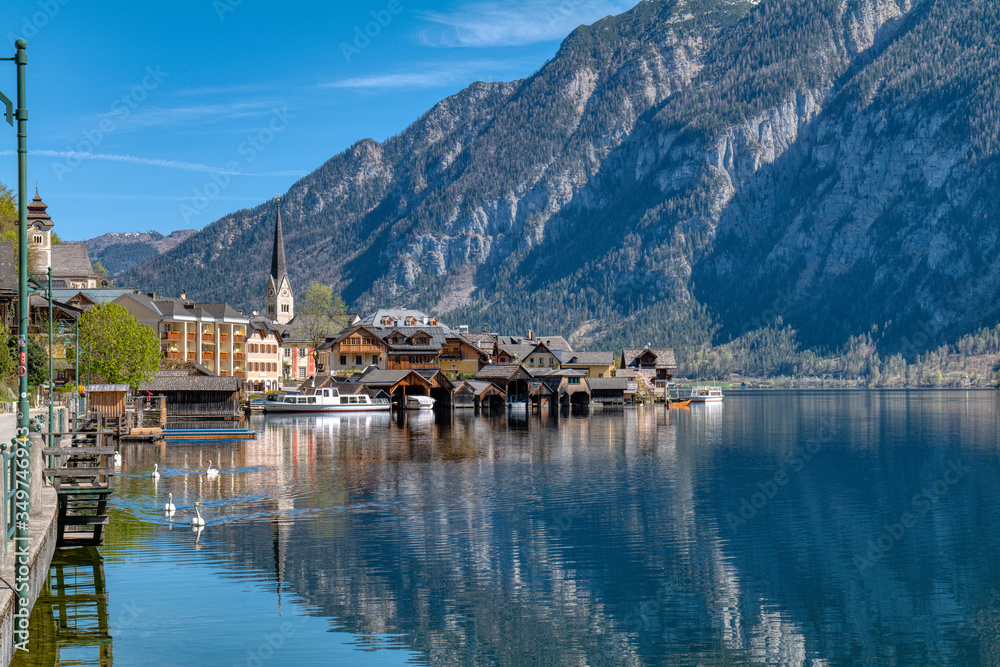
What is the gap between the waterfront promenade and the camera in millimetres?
21719

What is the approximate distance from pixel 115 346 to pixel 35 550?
3334 inches

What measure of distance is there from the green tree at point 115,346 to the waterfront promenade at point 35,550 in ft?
231

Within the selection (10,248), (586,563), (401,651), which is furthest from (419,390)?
(401,651)

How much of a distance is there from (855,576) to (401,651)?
739 inches

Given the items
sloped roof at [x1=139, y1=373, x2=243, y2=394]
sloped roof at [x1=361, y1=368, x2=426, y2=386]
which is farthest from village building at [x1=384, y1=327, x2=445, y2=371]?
sloped roof at [x1=139, y1=373, x2=243, y2=394]

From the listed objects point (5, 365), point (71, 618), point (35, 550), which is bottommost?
point (71, 618)

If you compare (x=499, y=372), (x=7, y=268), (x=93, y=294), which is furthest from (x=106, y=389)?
(x=499, y=372)

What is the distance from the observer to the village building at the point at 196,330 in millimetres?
154625

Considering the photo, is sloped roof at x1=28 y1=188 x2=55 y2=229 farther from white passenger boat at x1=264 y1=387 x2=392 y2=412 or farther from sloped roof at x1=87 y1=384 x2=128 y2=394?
sloped roof at x1=87 y1=384 x2=128 y2=394

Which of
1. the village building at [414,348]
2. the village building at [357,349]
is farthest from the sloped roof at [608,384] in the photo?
the village building at [357,349]

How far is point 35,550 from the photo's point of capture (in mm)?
26531

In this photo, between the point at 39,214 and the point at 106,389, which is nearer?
the point at 106,389

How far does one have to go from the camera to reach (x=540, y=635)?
30.8 m

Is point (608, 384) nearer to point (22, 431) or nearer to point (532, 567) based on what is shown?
point (532, 567)
